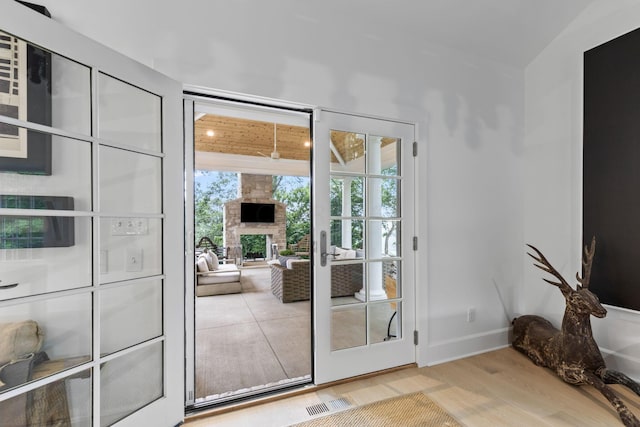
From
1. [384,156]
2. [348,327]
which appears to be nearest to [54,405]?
[348,327]

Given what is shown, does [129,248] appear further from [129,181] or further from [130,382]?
[130,382]

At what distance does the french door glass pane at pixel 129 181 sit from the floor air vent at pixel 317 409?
5.14 feet

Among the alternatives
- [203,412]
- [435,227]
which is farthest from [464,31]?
[203,412]

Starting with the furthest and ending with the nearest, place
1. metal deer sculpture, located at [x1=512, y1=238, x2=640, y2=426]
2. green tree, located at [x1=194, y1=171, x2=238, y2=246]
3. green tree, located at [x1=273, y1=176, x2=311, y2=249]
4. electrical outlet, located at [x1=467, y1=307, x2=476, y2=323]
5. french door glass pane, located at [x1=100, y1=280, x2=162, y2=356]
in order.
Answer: green tree, located at [x1=273, y1=176, x2=311, y2=249], green tree, located at [x1=194, y1=171, x2=238, y2=246], electrical outlet, located at [x1=467, y1=307, x2=476, y2=323], metal deer sculpture, located at [x1=512, y1=238, x2=640, y2=426], french door glass pane, located at [x1=100, y1=280, x2=162, y2=356]

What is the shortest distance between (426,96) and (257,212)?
7.06 m

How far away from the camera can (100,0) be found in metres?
1.70

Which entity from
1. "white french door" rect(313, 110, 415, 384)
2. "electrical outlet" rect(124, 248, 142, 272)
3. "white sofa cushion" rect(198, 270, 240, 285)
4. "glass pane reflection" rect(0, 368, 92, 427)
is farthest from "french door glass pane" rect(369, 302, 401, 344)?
"white sofa cushion" rect(198, 270, 240, 285)

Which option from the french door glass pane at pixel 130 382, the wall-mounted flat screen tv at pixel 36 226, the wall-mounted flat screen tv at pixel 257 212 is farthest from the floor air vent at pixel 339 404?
the wall-mounted flat screen tv at pixel 257 212

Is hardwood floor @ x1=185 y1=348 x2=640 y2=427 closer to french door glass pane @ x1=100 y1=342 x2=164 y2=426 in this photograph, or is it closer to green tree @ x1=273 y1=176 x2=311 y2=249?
french door glass pane @ x1=100 y1=342 x2=164 y2=426

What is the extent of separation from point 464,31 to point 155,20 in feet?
7.71

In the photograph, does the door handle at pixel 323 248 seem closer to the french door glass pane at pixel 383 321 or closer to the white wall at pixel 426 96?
the french door glass pane at pixel 383 321

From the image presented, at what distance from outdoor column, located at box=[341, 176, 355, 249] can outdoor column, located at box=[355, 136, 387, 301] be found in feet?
0.52

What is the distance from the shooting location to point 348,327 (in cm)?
230

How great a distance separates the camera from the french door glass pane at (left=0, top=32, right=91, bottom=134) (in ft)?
3.96
